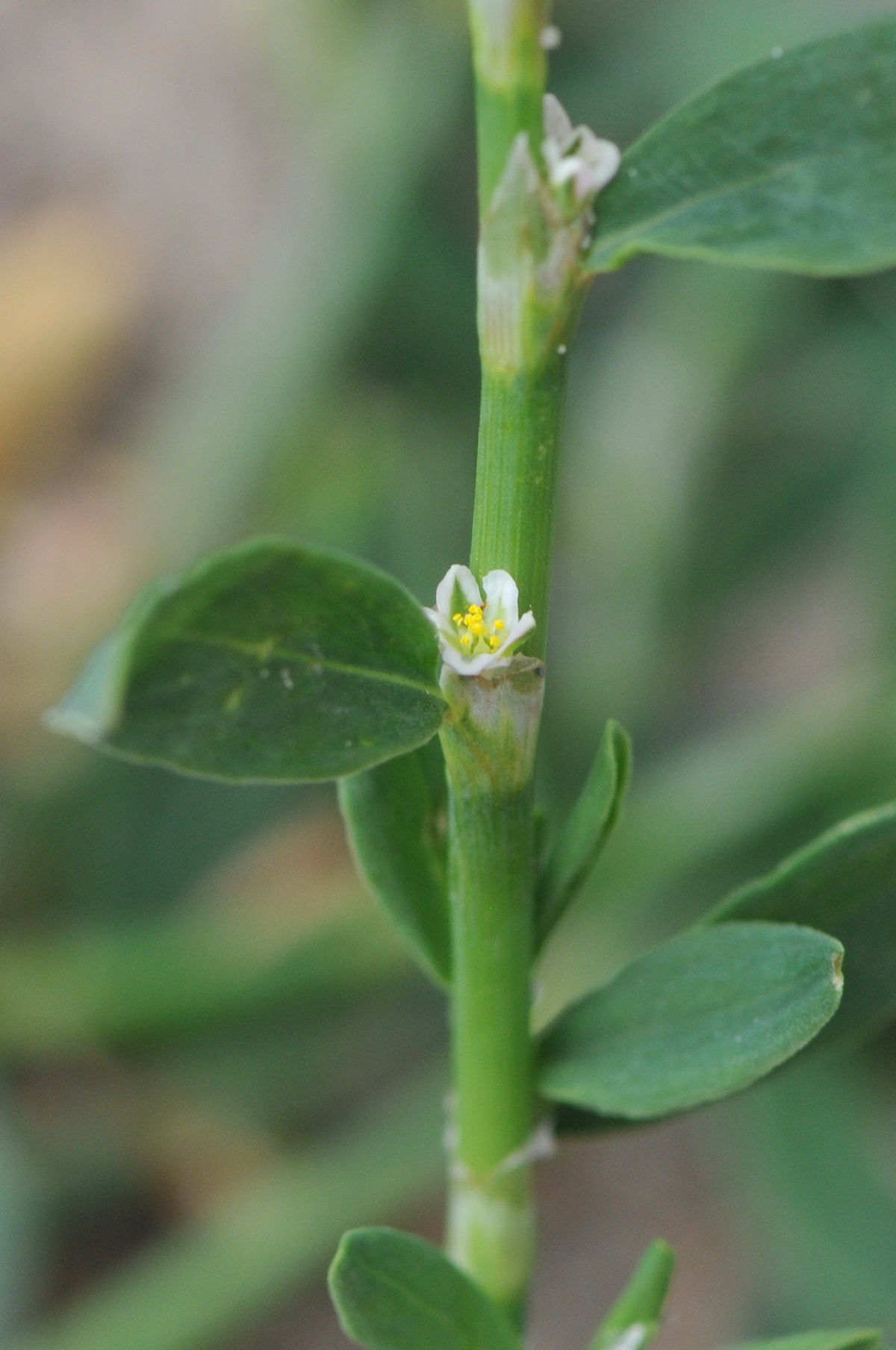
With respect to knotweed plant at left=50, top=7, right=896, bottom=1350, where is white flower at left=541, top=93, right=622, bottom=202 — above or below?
above

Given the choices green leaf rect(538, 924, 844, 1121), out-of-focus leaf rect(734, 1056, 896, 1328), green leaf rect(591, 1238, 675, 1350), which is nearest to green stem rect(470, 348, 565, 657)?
green leaf rect(538, 924, 844, 1121)

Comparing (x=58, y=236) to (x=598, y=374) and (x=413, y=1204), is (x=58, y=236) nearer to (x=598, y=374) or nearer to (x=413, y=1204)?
(x=598, y=374)

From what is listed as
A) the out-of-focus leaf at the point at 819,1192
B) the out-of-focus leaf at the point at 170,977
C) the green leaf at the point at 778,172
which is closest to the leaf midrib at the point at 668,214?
the green leaf at the point at 778,172

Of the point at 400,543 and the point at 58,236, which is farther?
the point at 58,236

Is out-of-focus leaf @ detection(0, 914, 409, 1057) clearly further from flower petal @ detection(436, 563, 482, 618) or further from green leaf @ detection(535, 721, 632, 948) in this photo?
flower petal @ detection(436, 563, 482, 618)

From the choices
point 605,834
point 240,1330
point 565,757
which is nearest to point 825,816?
point 565,757

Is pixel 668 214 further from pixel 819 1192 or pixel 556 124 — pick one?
pixel 819 1192

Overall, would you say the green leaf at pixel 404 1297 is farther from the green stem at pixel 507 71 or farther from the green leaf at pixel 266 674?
the green stem at pixel 507 71
